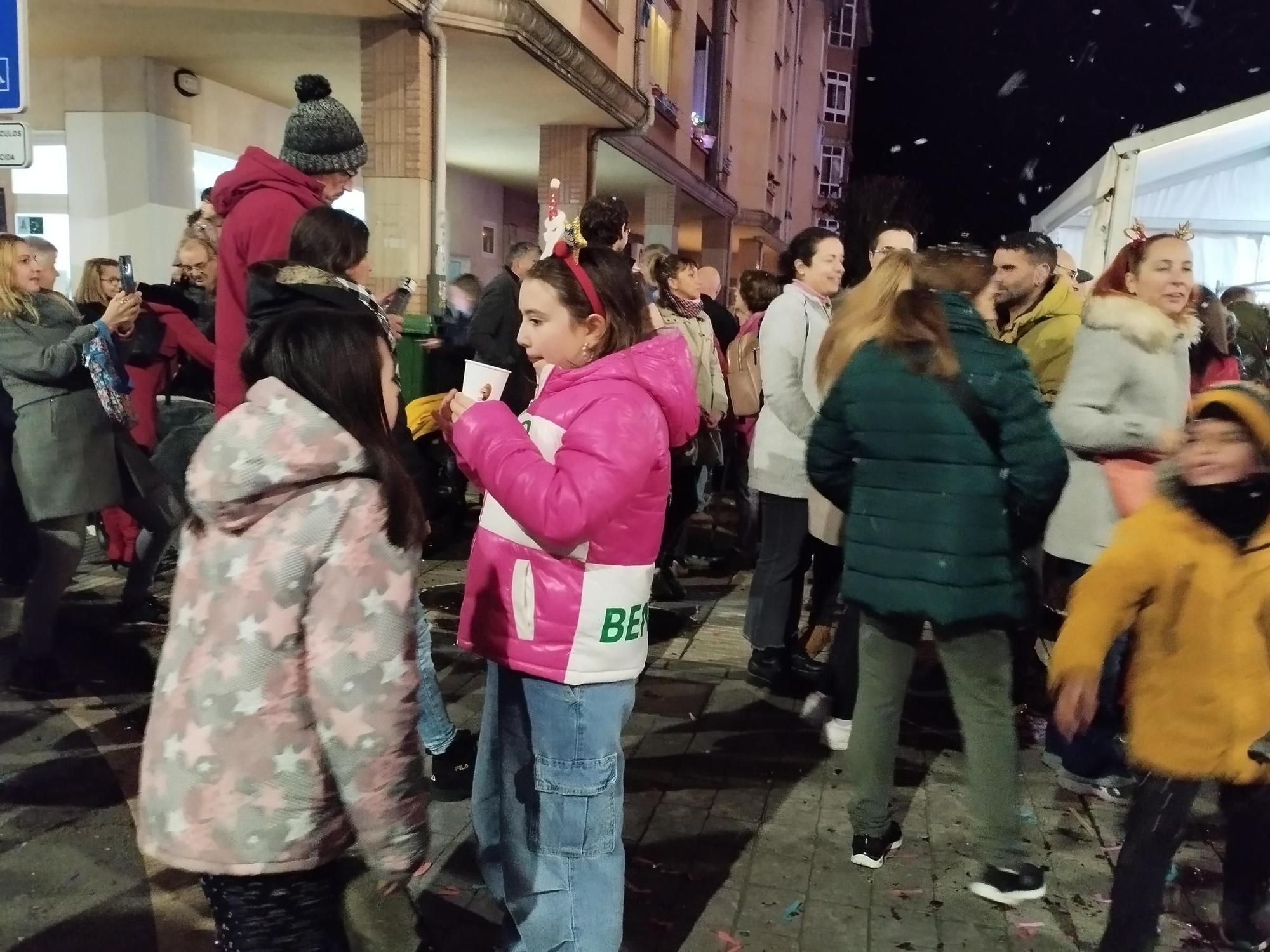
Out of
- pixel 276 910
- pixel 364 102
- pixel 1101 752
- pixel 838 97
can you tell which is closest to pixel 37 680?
pixel 276 910

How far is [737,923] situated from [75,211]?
1058cm

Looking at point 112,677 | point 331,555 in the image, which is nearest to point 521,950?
Result: point 331,555

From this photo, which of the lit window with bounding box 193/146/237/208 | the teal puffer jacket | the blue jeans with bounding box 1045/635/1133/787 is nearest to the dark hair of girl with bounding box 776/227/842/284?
the teal puffer jacket

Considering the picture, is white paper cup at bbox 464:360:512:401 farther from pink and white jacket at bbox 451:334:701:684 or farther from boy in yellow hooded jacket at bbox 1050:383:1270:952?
boy in yellow hooded jacket at bbox 1050:383:1270:952

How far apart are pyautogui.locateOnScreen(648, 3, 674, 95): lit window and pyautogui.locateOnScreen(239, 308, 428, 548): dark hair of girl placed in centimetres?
1524

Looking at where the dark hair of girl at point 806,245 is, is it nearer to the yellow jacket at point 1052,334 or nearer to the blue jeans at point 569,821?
the yellow jacket at point 1052,334

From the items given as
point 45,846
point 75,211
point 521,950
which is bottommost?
point 45,846

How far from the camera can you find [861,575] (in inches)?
125

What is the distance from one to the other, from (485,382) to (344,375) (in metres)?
0.75

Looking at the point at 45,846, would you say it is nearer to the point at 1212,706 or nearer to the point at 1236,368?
the point at 1212,706

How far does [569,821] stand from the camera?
2295 mm

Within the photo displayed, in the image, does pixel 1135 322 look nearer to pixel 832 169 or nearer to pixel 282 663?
pixel 282 663

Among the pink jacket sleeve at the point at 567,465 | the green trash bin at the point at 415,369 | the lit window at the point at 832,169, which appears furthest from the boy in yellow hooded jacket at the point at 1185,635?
the lit window at the point at 832,169

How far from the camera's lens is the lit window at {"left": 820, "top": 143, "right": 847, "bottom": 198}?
4734 cm
